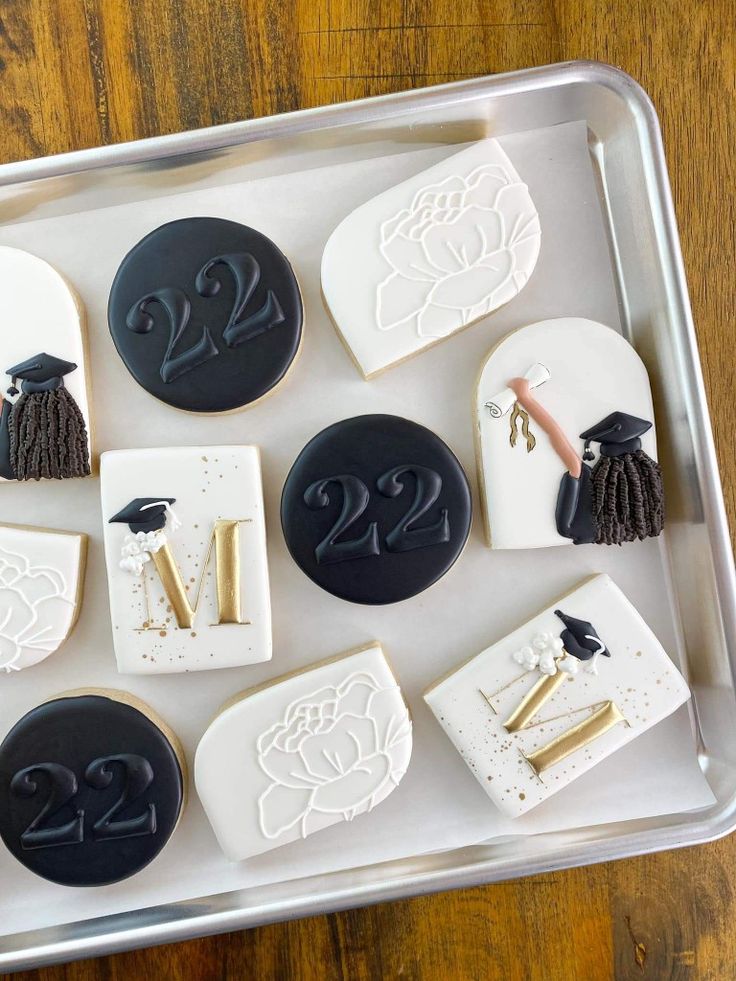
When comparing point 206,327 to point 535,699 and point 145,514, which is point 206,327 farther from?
point 535,699

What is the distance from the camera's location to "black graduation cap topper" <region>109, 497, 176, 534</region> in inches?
42.7

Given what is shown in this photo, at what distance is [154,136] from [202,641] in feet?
2.56

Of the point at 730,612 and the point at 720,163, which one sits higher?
the point at 720,163

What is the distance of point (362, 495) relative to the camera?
1.09 meters

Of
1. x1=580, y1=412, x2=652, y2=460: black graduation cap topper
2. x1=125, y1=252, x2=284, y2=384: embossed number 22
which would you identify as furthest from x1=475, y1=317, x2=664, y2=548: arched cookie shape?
x1=125, y1=252, x2=284, y2=384: embossed number 22

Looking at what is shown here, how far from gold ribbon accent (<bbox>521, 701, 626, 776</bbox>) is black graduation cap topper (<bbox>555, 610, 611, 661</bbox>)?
0.27 feet

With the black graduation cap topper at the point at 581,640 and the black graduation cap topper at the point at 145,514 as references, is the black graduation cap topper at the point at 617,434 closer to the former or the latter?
the black graduation cap topper at the point at 581,640

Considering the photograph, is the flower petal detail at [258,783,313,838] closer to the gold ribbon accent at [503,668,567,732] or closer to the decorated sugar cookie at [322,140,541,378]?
the gold ribbon accent at [503,668,567,732]

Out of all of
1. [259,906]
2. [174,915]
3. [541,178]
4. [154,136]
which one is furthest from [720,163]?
[174,915]

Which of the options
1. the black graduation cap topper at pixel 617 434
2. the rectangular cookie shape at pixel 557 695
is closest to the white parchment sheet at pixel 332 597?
the rectangular cookie shape at pixel 557 695

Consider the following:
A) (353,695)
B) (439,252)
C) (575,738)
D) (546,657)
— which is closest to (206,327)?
(439,252)

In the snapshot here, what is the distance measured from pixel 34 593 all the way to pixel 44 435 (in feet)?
0.78

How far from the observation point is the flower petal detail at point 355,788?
43.6 inches

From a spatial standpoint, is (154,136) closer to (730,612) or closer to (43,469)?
(43,469)
